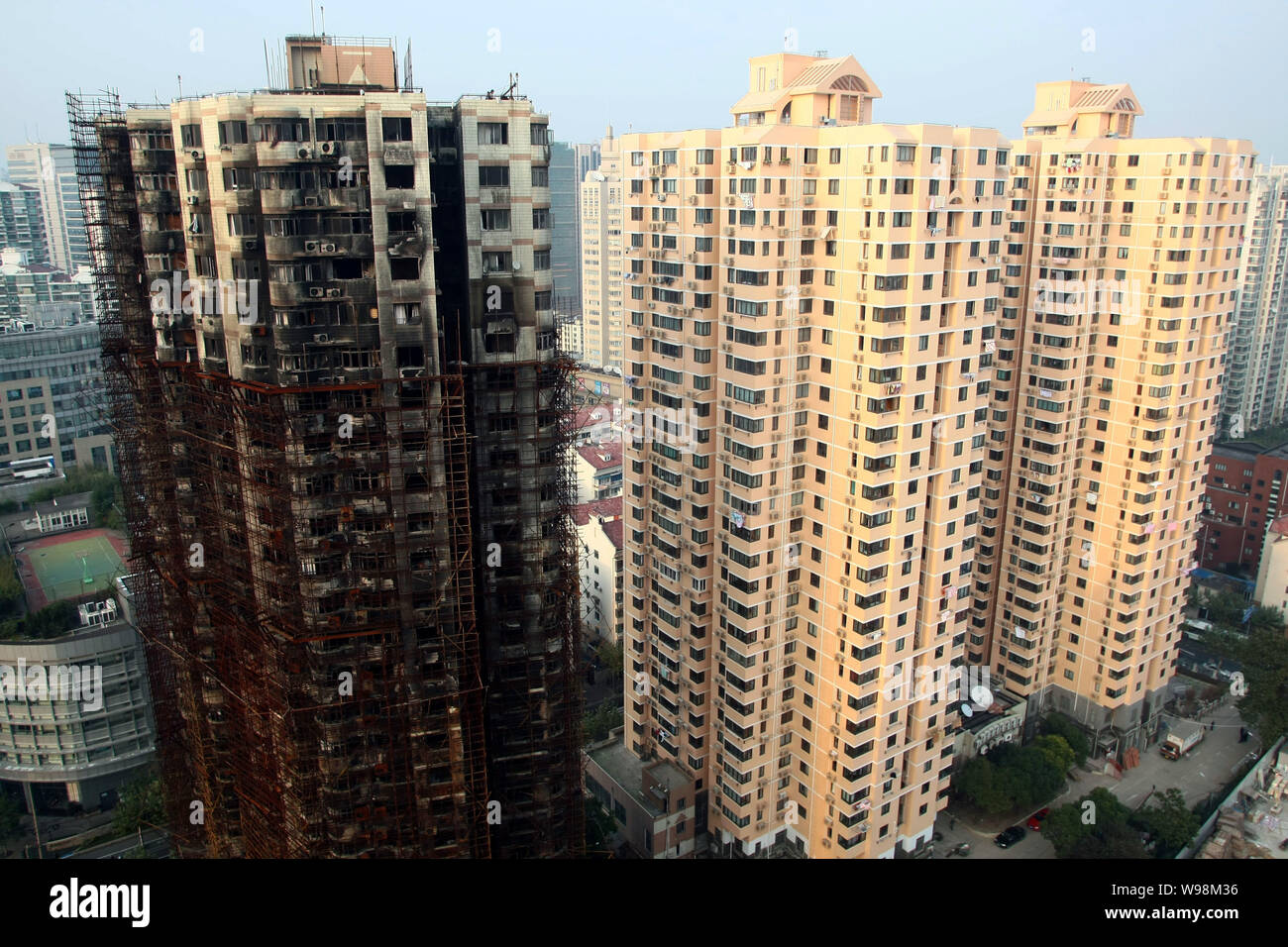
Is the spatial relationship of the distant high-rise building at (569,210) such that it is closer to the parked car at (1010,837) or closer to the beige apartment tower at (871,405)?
the beige apartment tower at (871,405)

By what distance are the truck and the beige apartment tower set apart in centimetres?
559

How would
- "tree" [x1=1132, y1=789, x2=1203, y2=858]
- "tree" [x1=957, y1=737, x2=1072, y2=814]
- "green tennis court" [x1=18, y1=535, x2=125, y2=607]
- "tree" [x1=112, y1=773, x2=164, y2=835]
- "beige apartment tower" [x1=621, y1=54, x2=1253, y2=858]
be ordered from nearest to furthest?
1. "beige apartment tower" [x1=621, y1=54, x2=1253, y2=858]
2. "tree" [x1=112, y1=773, x2=164, y2=835]
3. "tree" [x1=1132, y1=789, x2=1203, y2=858]
4. "tree" [x1=957, y1=737, x2=1072, y2=814]
5. "green tennis court" [x1=18, y1=535, x2=125, y2=607]

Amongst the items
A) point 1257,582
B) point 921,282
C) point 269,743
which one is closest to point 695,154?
point 921,282

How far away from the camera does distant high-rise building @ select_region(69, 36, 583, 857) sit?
2223cm

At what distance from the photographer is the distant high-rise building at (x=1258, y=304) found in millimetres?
81625

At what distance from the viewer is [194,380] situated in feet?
85.2

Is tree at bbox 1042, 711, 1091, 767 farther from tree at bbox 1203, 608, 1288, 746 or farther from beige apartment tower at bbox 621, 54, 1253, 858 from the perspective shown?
tree at bbox 1203, 608, 1288, 746

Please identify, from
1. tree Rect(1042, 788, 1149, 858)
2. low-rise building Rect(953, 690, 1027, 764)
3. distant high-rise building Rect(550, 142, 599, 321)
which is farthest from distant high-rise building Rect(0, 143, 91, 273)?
tree Rect(1042, 788, 1149, 858)

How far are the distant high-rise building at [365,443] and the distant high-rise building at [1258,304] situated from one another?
82.6 m

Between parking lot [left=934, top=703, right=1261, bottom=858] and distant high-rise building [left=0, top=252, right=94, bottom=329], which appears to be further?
distant high-rise building [left=0, top=252, right=94, bottom=329]

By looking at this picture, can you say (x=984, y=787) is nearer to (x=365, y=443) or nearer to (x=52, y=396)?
(x=365, y=443)

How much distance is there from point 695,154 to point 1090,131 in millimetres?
23616

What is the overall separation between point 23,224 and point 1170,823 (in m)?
142
